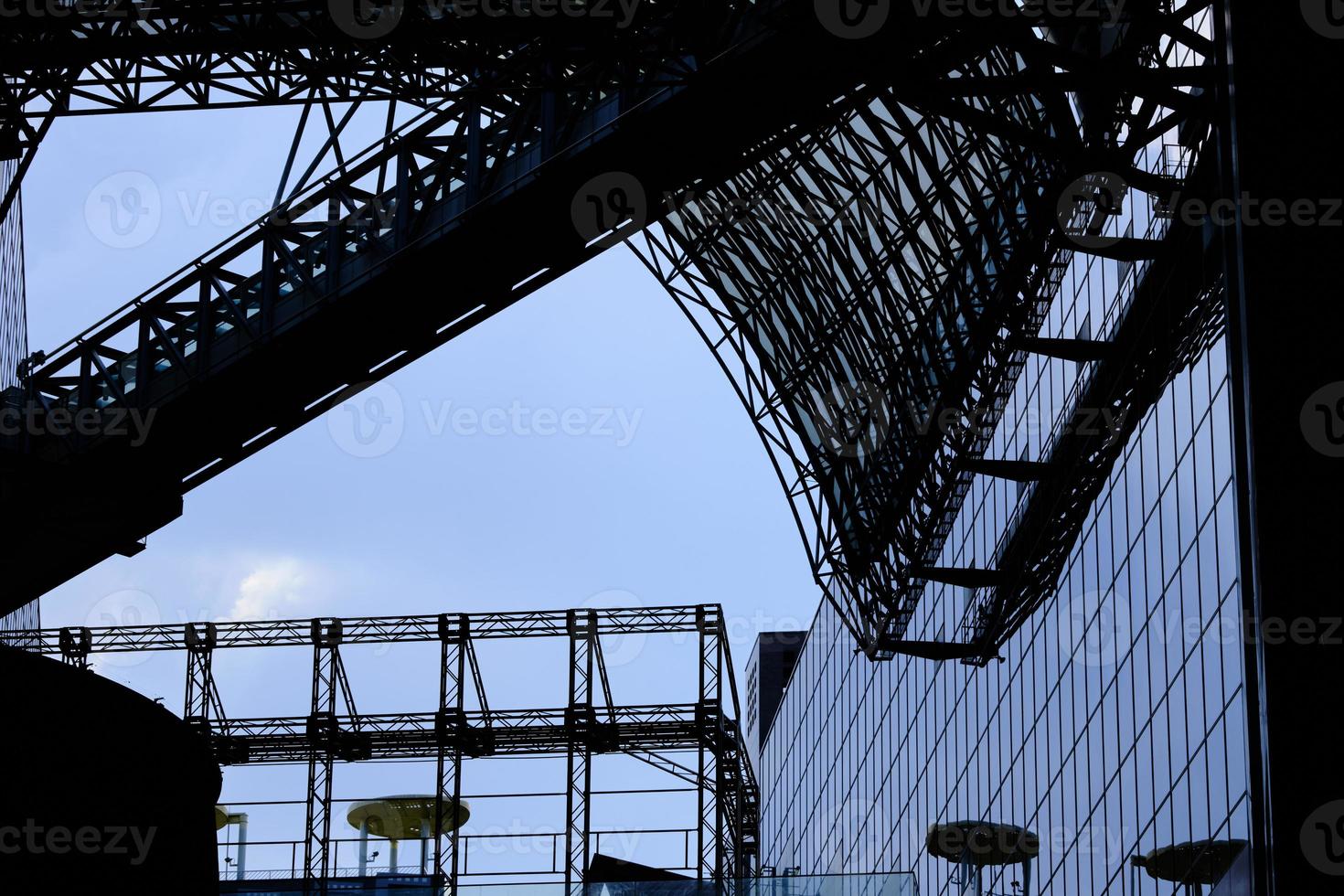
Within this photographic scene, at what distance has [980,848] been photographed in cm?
3866

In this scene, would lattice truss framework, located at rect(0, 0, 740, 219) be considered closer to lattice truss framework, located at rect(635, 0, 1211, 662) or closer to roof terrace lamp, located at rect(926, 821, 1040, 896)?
lattice truss framework, located at rect(635, 0, 1211, 662)

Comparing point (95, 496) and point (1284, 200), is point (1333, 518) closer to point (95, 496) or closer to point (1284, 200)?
point (1284, 200)

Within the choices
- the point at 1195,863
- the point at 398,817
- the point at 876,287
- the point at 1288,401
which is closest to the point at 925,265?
the point at 876,287

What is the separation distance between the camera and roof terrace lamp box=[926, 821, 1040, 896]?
116 ft

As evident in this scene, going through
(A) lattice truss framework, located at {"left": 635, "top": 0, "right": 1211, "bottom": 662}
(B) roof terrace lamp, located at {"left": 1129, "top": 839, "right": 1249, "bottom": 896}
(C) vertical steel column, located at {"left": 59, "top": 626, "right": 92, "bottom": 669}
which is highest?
(A) lattice truss framework, located at {"left": 635, "top": 0, "right": 1211, "bottom": 662}

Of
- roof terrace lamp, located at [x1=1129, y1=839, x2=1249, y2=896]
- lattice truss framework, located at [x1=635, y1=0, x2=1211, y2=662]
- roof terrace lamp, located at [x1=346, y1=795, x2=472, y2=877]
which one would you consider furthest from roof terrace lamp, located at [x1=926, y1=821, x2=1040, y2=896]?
roof terrace lamp, located at [x1=346, y1=795, x2=472, y2=877]

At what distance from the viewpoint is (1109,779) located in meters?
30.3

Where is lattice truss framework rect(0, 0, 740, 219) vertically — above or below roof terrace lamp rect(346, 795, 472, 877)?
above

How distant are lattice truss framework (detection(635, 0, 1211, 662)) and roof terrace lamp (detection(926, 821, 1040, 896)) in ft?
12.1

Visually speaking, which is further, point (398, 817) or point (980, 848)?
point (398, 817)

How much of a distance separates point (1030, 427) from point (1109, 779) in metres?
8.90

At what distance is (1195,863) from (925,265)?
10.9 meters

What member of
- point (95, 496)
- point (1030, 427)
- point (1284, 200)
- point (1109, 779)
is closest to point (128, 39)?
point (95, 496)

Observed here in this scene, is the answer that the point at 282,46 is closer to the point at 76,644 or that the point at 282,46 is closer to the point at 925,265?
the point at 925,265
